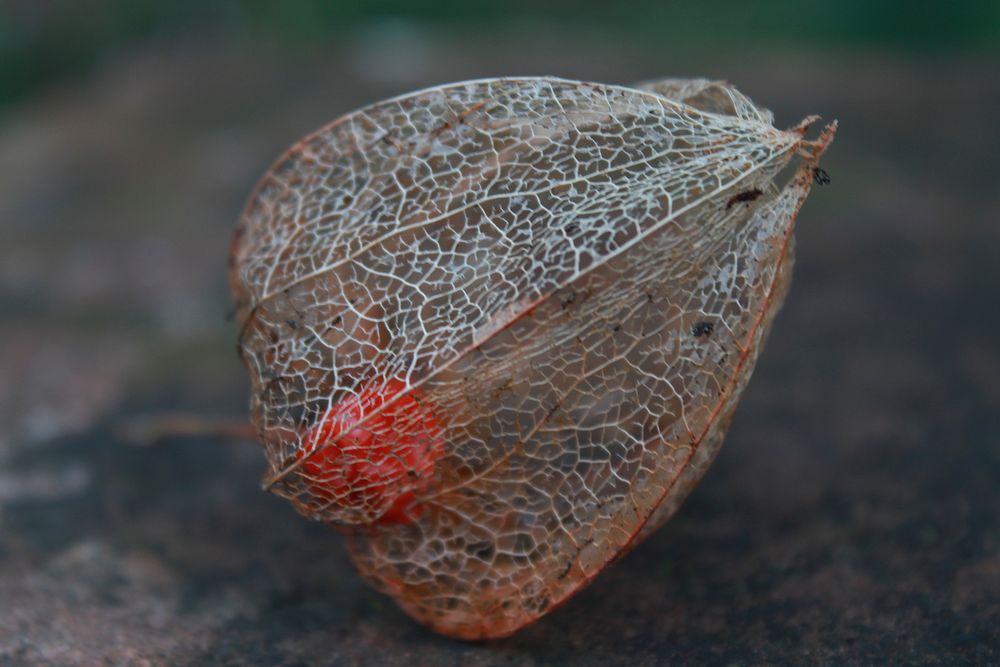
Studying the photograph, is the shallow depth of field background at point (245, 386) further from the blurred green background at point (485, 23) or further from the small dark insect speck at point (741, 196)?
the small dark insect speck at point (741, 196)

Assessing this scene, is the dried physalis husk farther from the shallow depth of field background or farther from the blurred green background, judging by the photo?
the blurred green background

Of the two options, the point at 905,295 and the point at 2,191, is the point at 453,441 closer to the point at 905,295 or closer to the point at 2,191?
the point at 905,295

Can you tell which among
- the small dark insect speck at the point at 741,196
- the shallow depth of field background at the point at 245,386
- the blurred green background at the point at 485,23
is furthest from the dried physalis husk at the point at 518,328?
the blurred green background at the point at 485,23

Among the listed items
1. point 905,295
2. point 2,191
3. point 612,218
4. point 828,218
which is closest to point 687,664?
point 612,218

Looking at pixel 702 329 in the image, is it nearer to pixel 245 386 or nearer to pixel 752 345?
pixel 752 345

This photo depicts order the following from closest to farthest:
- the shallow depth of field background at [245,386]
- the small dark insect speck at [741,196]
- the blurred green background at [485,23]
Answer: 1. the small dark insect speck at [741,196]
2. the shallow depth of field background at [245,386]
3. the blurred green background at [485,23]

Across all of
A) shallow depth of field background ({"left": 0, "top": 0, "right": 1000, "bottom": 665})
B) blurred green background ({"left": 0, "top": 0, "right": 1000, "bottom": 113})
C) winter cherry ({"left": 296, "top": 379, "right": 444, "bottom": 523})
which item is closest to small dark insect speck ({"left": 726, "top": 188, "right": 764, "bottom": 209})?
winter cherry ({"left": 296, "top": 379, "right": 444, "bottom": 523})
